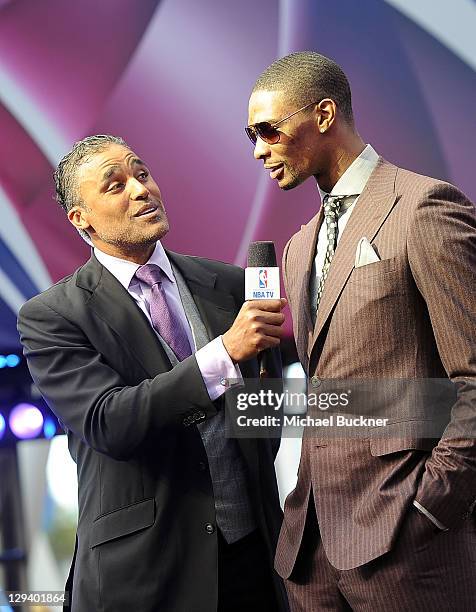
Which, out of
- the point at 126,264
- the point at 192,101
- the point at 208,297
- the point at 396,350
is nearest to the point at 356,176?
the point at 396,350

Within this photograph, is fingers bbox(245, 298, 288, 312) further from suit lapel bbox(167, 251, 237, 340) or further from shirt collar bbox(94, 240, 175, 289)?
shirt collar bbox(94, 240, 175, 289)

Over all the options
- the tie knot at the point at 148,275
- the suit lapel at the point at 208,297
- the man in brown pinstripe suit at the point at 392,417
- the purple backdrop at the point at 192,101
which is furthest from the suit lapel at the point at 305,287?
the purple backdrop at the point at 192,101

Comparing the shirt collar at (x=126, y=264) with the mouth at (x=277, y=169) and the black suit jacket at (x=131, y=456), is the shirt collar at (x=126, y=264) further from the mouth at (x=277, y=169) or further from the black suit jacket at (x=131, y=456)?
the mouth at (x=277, y=169)

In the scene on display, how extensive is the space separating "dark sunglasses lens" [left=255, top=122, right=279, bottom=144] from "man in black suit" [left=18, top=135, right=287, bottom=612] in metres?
0.44

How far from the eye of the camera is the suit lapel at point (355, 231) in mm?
2137

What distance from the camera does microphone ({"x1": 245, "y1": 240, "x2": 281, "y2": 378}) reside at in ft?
7.43

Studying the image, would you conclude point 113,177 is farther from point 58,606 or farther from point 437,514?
point 58,606

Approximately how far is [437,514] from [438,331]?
1.31ft

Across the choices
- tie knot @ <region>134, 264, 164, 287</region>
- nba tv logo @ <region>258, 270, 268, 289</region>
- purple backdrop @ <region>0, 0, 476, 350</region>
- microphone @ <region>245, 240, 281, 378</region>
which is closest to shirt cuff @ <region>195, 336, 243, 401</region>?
microphone @ <region>245, 240, 281, 378</region>

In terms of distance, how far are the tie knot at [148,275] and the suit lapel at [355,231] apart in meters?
0.74

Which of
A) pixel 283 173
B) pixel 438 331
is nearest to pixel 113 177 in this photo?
pixel 283 173

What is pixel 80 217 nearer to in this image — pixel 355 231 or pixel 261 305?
pixel 261 305

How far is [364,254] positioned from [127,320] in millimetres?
845

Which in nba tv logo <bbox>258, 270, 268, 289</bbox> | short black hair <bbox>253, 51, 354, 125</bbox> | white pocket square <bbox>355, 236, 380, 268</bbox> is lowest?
nba tv logo <bbox>258, 270, 268, 289</bbox>
